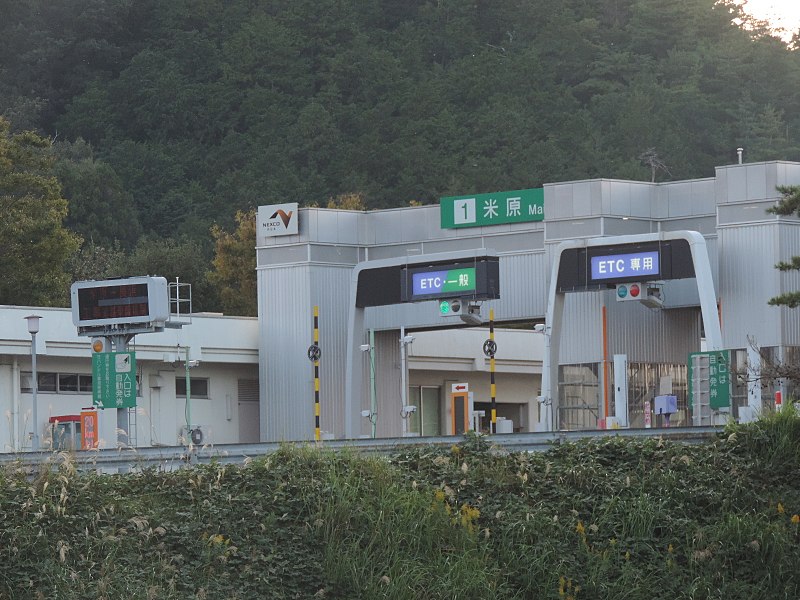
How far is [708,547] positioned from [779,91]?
105162 millimetres

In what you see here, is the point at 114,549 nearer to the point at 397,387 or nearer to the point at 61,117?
the point at 397,387

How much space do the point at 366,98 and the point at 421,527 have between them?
9788 centimetres

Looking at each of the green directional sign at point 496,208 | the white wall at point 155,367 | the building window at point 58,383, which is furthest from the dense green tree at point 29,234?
the green directional sign at point 496,208

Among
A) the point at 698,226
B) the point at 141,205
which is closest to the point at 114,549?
the point at 698,226

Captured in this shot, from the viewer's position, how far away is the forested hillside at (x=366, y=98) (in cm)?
10319

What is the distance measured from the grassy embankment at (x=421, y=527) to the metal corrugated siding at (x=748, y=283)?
19567 mm

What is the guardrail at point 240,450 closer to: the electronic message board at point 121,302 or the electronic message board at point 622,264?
the electronic message board at point 121,302

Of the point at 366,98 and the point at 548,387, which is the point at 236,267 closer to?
the point at 366,98

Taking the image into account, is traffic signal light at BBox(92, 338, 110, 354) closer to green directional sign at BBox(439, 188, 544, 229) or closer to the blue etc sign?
green directional sign at BBox(439, 188, 544, 229)

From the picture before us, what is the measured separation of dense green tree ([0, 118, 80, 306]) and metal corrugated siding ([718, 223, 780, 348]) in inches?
1240

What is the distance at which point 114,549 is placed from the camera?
14992 millimetres

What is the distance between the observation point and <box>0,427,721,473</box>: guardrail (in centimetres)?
1681

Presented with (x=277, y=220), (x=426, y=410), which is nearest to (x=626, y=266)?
(x=277, y=220)

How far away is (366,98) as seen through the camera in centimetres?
11262
